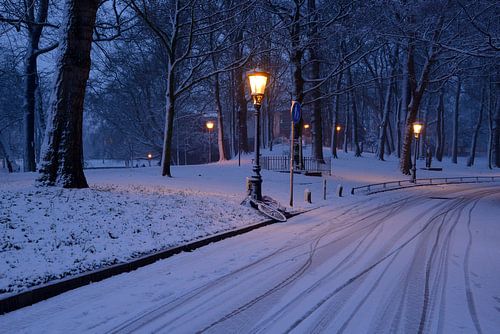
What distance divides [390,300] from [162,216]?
19.0 feet

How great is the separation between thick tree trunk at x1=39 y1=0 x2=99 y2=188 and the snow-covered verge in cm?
71

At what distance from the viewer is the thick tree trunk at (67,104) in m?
10.6

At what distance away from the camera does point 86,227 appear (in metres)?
7.54

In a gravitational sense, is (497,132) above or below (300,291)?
above

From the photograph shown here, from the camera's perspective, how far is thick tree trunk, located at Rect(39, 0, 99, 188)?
10.6m

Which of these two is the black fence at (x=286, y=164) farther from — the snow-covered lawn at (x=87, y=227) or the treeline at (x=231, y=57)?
the snow-covered lawn at (x=87, y=227)

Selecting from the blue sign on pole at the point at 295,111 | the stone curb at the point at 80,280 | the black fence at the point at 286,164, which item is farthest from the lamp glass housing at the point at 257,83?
the black fence at the point at 286,164

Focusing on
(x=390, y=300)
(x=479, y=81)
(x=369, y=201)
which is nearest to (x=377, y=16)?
(x=369, y=201)

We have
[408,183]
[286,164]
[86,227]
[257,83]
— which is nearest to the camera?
[86,227]

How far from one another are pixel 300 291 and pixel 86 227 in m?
4.49

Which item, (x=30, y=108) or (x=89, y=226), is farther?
(x=30, y=108)

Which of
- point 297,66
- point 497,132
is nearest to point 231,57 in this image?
point 297,66

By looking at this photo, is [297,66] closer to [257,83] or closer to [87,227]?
[257,83]

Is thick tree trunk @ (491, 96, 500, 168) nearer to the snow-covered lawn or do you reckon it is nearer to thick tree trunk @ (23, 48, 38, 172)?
the snow-covered lawn
